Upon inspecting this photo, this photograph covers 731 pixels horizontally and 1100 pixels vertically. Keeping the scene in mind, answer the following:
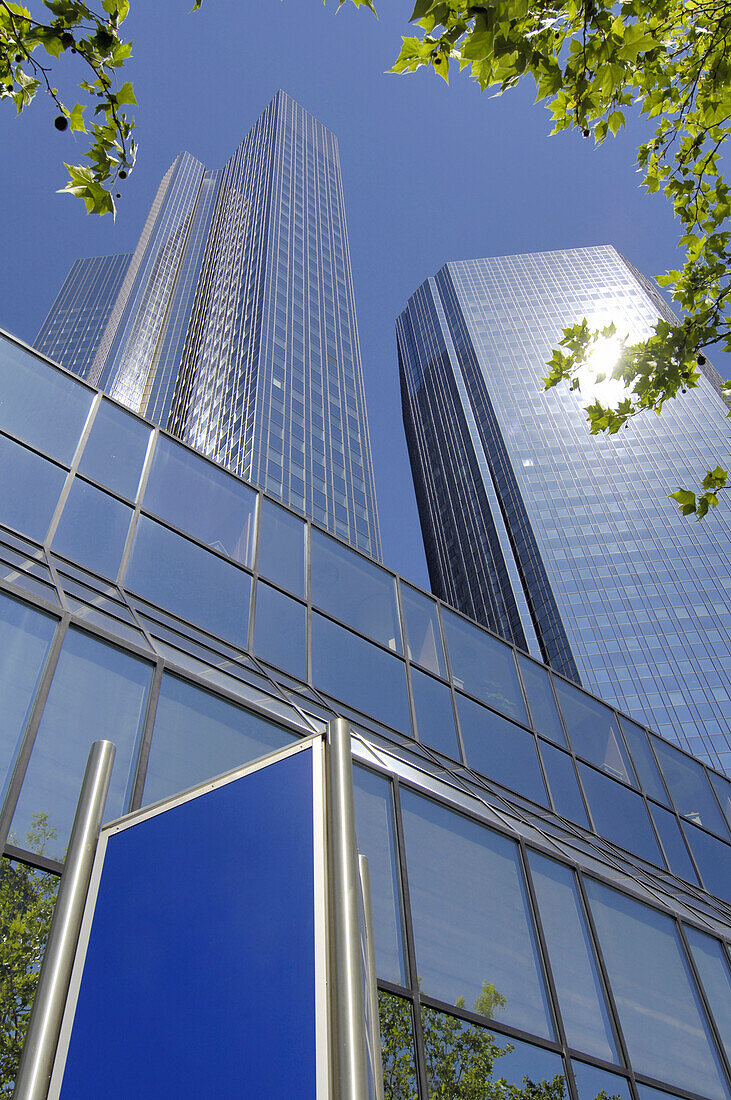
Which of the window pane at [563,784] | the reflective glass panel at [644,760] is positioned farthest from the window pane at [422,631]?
the reflective glass panel at [644,760]

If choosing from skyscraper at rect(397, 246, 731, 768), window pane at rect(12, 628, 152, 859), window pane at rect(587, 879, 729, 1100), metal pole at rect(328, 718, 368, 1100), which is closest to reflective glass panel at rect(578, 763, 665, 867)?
window pane at rect(587, 879, 729, 1100)

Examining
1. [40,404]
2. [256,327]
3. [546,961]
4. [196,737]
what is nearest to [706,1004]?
[546,961]

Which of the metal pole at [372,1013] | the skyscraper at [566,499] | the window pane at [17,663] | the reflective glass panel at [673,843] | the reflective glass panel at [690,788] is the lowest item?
the metal pole at [372,1013]

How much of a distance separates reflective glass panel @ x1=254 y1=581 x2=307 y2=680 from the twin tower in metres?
55.1

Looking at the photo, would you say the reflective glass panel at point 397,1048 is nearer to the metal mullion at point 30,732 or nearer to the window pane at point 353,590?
the metal mullion at point 30,732

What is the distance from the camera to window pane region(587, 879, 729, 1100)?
8406 millimetres

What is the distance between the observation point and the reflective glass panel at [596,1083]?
289 inches

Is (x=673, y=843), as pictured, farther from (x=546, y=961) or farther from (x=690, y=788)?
(x=546, y=961)

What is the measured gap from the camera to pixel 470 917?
7703 mm

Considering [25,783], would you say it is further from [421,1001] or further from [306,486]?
[306,486]

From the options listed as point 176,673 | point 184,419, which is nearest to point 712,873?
point 176,673

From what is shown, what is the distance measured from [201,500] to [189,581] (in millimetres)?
1685

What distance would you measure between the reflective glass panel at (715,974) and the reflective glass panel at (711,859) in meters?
3.91

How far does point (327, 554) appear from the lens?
1264 cm
